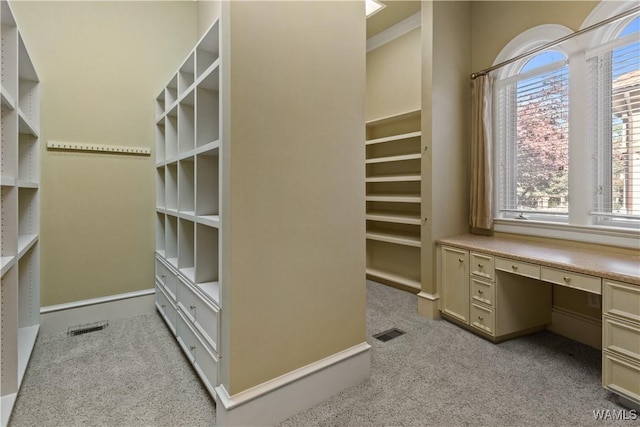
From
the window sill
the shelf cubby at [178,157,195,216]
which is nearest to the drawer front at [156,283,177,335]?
the shelf cubby at [178,157,195,216]

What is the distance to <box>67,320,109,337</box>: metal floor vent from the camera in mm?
2641

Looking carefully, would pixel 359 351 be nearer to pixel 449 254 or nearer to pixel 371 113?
pixel 449 254

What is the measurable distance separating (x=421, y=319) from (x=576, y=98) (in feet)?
7.23

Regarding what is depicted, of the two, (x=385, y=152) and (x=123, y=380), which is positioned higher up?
(x=385, y=152)

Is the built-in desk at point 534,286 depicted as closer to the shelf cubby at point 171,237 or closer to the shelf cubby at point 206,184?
the shelf cubby at point 206,184

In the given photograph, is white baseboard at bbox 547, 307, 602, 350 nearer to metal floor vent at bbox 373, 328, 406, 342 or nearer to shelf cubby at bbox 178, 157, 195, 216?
metal floor vent at bbox 373, 328, 406, 342

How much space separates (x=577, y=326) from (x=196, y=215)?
296cm

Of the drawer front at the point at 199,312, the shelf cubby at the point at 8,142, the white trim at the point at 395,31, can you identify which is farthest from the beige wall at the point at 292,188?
the white trim at the point at 395,31

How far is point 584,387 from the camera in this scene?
1.88 m

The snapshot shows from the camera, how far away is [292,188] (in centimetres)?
163

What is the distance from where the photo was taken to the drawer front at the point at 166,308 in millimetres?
2438

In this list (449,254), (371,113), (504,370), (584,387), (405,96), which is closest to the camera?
(584,387)

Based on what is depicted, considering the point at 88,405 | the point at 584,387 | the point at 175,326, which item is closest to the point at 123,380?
the point at 88,405

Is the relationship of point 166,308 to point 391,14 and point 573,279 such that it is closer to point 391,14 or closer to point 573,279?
point 573,279
